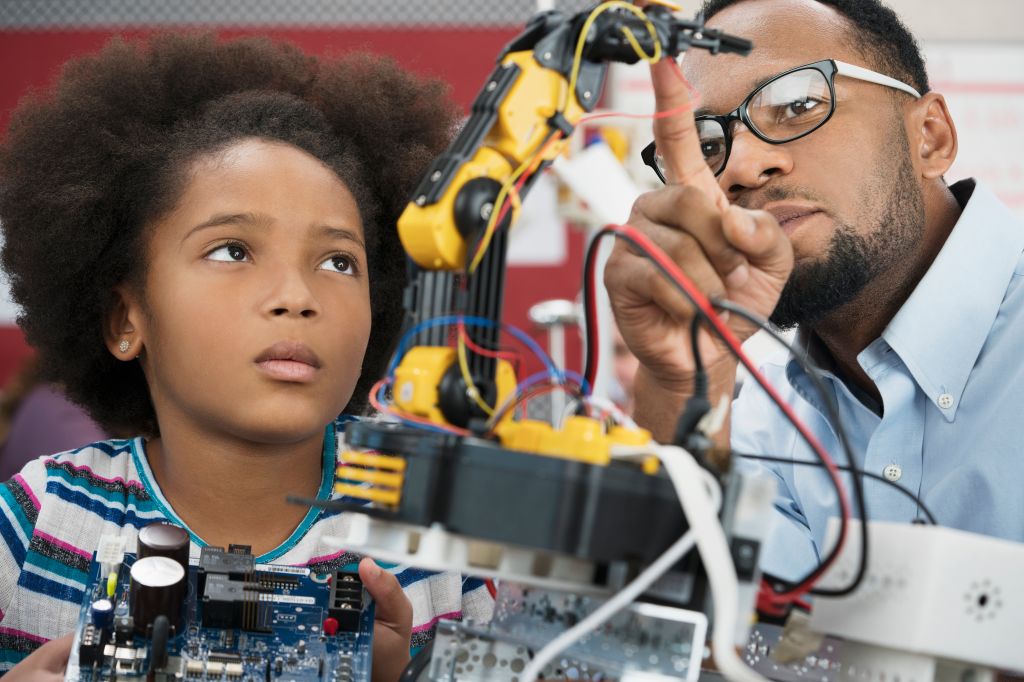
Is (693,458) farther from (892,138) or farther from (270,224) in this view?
(892,138)

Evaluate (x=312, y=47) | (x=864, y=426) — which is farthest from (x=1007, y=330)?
(x=312, y=47)

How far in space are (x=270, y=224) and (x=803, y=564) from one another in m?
0.91

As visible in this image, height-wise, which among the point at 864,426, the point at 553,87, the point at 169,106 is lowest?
the point at 864,426

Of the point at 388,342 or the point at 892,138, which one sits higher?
the point at 892,138

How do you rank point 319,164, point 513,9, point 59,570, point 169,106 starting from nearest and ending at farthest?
point 59,570 < point 319,164 < point 169,106 < point 513,9

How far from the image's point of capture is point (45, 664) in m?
1.12

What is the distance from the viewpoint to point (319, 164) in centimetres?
157

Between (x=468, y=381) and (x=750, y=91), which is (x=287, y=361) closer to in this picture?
(x=468, y=381)

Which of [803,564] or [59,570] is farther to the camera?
[803,564]

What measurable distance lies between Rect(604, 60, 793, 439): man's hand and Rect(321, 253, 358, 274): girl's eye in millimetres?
441

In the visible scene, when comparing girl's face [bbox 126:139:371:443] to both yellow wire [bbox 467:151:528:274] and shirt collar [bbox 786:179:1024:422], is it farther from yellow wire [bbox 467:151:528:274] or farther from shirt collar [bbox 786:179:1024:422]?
shirt collar [bbox 786:179:1024:422]

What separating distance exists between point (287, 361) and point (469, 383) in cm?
57

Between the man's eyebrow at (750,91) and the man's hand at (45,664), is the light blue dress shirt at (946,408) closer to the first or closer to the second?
the man's eyebrow at (750,91)

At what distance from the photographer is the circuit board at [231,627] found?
3.44ft
